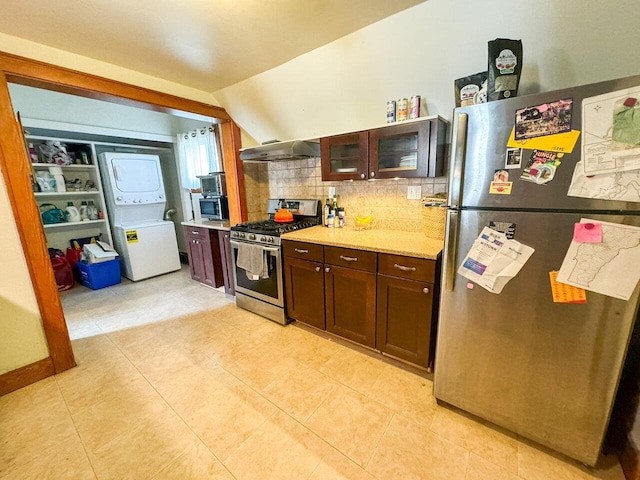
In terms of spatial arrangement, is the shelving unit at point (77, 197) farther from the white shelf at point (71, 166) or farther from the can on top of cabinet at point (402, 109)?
the can on top of cabinet at point (402, 109)

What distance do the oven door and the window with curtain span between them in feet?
5.13

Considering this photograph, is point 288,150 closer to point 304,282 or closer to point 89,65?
point 304,282

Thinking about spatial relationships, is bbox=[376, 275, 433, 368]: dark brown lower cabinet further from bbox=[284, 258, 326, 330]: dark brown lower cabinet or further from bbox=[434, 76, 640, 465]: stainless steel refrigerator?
bbox=[284, 258, 326, 330]: dark brown lower cabinet

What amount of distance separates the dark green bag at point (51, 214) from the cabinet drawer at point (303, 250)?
3762 millimetres

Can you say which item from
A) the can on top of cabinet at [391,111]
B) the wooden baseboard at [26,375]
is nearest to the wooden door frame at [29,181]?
the wooden baseboard at [26,375]

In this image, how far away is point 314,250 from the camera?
2.17m

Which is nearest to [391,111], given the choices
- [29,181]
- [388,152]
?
[388,152]

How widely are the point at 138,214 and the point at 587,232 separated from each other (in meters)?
5.05

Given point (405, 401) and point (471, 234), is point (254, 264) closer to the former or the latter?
point (405, 401)

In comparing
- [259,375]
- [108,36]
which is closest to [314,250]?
[259,375]

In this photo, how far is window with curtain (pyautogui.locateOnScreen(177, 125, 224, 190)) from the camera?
141 inches

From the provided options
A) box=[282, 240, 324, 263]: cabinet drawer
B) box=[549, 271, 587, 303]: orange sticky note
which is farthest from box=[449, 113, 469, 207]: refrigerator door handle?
box=[282, 240, 324, 263]: cabinet drawer

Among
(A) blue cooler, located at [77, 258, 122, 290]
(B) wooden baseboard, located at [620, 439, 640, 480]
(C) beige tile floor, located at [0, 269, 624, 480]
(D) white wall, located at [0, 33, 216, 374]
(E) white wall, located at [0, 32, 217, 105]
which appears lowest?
(C) beige tile floor, located at [0, 269, 624, 480]

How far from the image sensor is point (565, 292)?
1123 mm
